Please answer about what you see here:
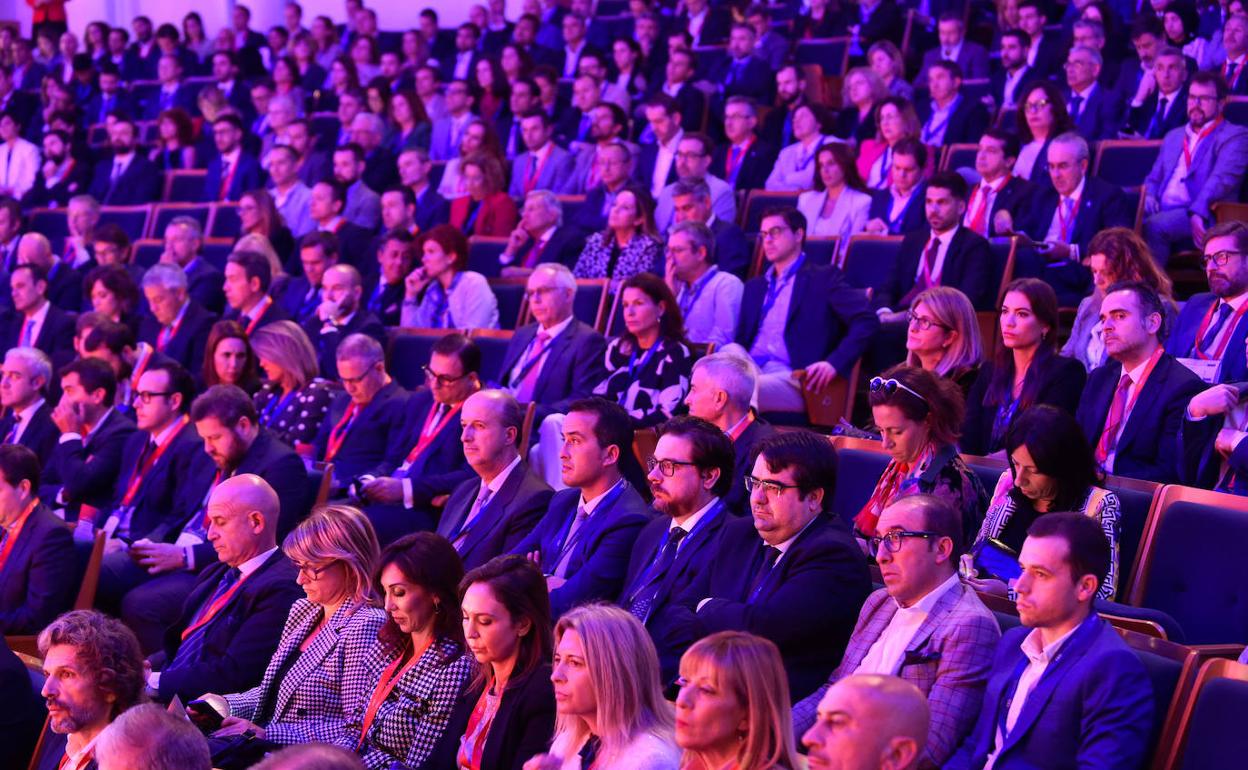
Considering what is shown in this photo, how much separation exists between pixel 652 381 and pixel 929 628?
7.42 feet

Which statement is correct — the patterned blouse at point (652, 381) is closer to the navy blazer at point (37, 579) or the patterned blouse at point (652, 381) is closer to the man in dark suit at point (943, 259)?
the man in dark suit at point (943, 259)

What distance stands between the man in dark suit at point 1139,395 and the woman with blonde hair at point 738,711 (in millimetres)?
1790

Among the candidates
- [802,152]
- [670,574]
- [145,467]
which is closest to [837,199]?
[802,152]

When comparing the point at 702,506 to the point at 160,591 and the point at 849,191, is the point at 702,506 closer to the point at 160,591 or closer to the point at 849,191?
the point at 160,591

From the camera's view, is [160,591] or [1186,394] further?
[160,591]

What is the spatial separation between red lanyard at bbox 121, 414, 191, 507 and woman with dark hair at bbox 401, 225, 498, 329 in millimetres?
1363

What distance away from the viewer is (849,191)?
20.7 ft

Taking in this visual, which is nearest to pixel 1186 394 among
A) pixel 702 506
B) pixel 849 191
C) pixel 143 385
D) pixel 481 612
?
pixel 702 506

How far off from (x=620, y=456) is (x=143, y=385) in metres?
2.08

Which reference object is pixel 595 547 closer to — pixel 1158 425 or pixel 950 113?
pixel 1158 425

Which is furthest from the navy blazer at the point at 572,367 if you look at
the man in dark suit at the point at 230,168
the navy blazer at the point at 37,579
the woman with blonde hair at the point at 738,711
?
the man in dark suit at the point at 230,168

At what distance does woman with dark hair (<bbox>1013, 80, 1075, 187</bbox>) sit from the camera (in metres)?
6.18

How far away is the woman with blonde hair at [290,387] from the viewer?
542 centimetres

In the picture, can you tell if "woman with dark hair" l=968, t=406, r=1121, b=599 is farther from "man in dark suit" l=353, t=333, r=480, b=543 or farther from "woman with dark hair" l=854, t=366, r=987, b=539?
"man in dark suit" l=353, t=333, r=480, b=543
